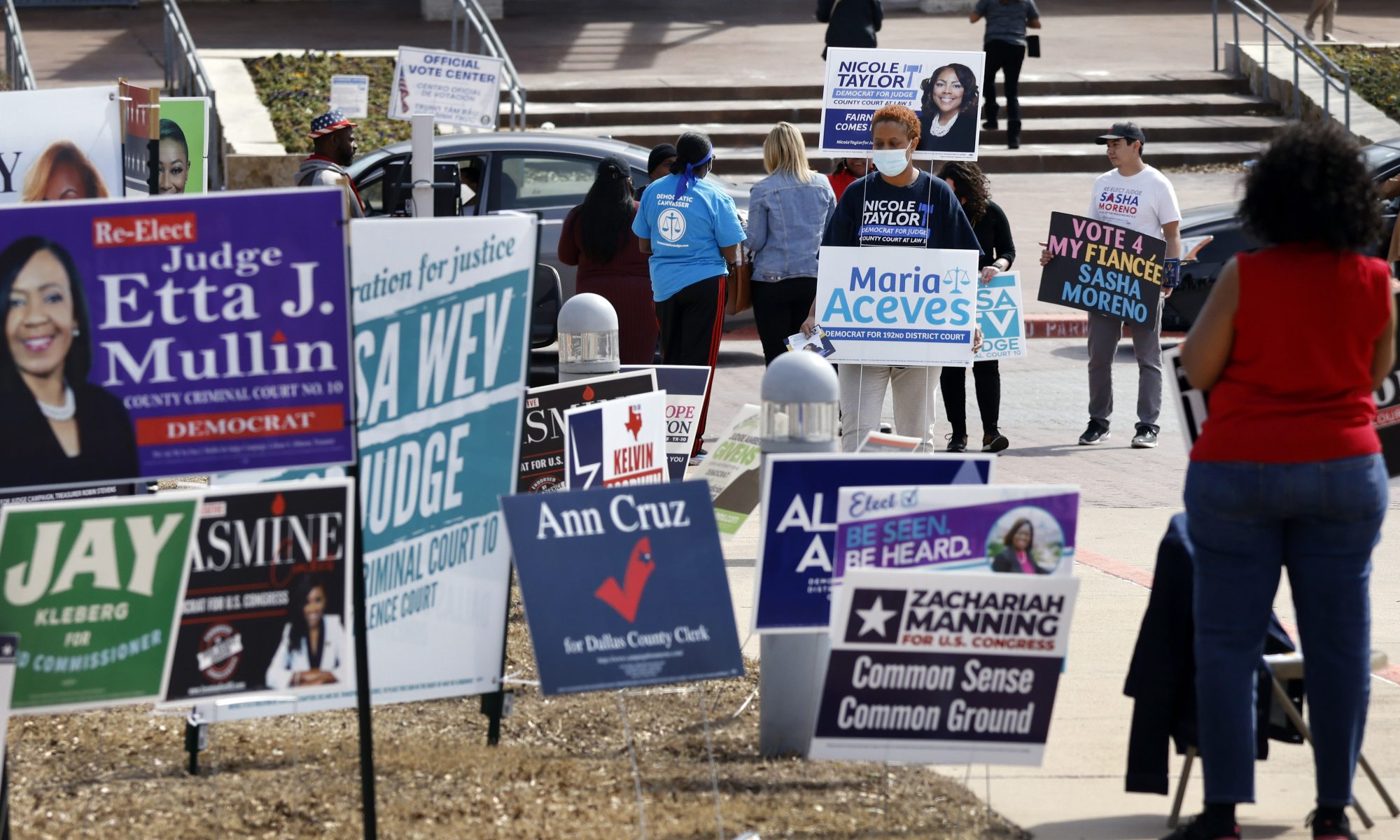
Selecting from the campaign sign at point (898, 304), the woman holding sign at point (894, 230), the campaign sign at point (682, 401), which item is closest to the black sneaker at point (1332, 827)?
the campaign sign at point (682, 401)

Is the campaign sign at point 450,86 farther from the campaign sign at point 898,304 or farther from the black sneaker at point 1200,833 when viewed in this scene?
the black sneaker at point 1200,833

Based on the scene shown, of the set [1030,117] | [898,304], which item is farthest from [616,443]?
[1030,117]

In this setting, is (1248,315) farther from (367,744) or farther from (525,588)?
(367,744)

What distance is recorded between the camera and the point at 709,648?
4422 millimetres

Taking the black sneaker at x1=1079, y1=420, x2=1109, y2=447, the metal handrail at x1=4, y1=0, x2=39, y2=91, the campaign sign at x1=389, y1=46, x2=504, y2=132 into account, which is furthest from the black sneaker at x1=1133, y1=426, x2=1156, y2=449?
the metal handrail at x1=4, y1=0, x2=39, y2=91

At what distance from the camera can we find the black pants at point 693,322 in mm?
9570

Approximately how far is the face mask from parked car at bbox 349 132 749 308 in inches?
173

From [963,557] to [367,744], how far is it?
158cm

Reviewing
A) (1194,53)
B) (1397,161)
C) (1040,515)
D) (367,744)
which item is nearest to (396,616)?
(367,744)

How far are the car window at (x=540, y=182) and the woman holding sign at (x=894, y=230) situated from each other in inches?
174

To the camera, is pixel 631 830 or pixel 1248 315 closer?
pixel 1248 315

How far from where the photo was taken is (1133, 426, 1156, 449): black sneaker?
1028cm

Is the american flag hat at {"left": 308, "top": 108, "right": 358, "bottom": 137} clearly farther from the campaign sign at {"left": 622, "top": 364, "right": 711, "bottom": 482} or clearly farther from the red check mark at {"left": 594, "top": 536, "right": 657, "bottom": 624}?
the red check mark at {"left": 594, "top": 536, "right": 657, "bottom": 624}

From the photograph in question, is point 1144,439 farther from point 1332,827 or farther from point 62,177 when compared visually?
point 62,177
